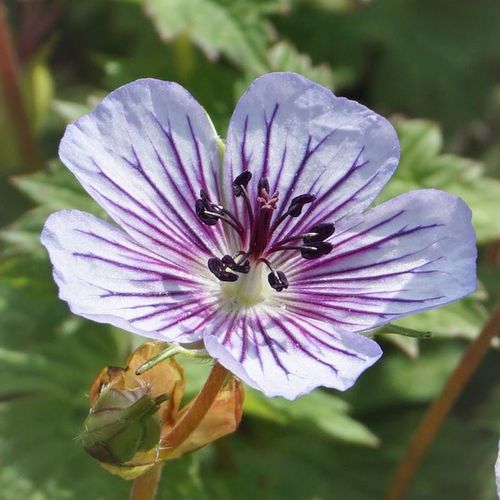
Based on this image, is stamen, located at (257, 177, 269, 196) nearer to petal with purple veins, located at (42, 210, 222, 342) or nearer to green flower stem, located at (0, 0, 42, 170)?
petal with purple veins, located at (42, 210, 222, 342)

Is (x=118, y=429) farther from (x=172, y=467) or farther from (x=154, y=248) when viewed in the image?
(x=172, y=467)

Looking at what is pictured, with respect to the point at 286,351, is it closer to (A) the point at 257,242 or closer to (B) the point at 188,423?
(B) the point at 188,423

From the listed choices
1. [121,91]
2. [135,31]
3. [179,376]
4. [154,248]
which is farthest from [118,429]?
[135,31]

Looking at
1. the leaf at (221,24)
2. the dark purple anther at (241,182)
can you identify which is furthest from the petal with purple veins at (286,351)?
the leaf at (221,24)

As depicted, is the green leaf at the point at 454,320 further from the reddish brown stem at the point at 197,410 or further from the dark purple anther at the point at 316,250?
the reddish brown stem at the point at 197,410

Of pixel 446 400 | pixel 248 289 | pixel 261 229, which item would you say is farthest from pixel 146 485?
pixel 446 400

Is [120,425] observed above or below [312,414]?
above
